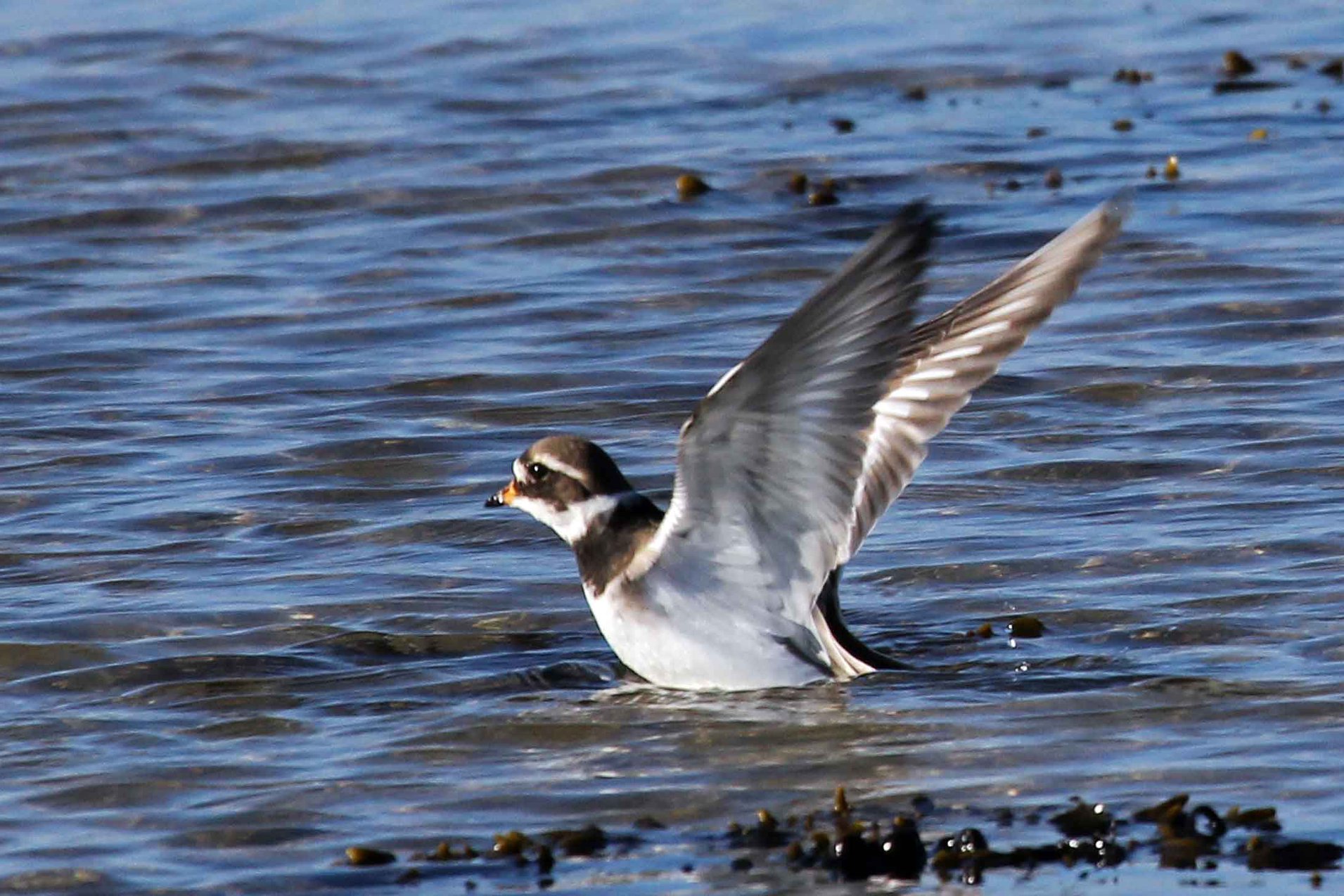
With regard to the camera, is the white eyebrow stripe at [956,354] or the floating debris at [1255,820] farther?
the white eyebrow stripe at [956,354]

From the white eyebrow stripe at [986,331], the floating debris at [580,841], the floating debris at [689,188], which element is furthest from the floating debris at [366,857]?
the floating debris at [689,188]

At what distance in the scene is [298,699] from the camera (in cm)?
735

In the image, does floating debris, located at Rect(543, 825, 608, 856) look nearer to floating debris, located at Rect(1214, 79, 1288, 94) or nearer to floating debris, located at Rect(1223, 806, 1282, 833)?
floating debris, located at Rect(1223, 806, 1282, 833)

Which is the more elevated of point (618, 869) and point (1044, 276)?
point (1044, 276)

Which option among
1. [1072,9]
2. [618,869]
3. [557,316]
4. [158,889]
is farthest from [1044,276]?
[1072,9]

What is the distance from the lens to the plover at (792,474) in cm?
646

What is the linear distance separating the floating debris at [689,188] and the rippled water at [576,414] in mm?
115

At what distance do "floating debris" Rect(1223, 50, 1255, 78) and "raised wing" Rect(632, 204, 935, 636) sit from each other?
10.3 meters

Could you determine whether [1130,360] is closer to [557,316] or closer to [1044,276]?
[557,316]

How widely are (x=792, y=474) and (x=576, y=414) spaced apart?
12.5 ft

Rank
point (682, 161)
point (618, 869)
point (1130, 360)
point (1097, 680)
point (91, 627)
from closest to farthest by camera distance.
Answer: point (618, 869) → point (1097, 680) → point (91, 627) → point (1130, 360) → point (682, 161)

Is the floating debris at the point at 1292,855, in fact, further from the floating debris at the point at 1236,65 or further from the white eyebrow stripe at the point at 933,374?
the floating debris at the point at 1236,65

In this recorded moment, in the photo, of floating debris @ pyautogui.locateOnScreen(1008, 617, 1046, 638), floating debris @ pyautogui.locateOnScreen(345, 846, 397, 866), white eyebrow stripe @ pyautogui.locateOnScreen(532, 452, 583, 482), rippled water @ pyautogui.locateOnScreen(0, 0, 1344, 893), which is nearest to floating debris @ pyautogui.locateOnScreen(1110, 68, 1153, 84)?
rippled water @ pyautogui.locateOnScreen(0, 0, 1344, 893)

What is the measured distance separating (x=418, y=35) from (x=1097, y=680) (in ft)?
42.1
